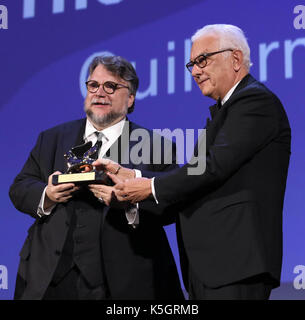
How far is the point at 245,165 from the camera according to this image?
1.93 m

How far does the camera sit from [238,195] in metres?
1.89

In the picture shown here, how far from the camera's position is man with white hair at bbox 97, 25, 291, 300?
1855 mm

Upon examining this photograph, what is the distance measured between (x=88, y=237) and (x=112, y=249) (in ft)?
0.36

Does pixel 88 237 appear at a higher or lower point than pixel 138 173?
lower

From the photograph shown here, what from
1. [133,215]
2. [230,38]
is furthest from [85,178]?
[230,38]

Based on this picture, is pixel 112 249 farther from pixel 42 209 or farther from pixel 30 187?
pixel 30 187

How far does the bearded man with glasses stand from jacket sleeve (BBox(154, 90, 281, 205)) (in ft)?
0.97

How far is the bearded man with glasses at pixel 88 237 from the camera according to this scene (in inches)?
87.9

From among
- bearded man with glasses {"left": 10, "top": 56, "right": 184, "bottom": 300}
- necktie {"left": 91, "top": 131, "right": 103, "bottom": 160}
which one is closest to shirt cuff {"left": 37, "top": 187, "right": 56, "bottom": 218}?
bearded man with glasses {"left": 10, "top": 56, "right": 184, "bottom": 300}

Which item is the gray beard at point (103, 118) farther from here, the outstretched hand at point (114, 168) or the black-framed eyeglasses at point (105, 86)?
the outstretched hand at point (114, 168)

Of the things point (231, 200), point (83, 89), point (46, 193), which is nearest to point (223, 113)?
point (231, 200)

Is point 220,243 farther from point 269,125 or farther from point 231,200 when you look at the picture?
point 269,125

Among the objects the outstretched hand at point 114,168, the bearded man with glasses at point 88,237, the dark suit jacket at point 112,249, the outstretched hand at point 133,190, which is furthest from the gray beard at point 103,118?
the outstretched hand at point 133,190
